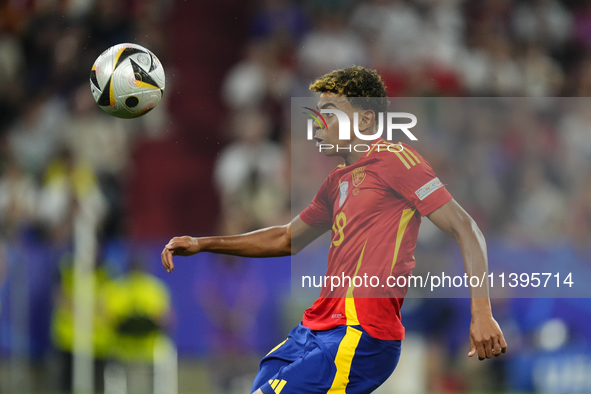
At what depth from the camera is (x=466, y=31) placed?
1104 centimetres

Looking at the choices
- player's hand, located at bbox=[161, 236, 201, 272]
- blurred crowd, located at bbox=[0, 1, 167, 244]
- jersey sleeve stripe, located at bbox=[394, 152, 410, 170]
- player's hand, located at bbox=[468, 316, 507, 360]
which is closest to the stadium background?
blurred crowd, located at bbox=[0, 1, 167, 244]

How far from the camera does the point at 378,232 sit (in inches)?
159

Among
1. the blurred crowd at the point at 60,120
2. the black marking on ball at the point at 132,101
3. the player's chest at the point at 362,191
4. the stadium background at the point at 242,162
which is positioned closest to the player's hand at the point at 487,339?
the player's chest at the point at 362,191

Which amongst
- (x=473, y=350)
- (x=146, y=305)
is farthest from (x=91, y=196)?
(x=473, y=350)

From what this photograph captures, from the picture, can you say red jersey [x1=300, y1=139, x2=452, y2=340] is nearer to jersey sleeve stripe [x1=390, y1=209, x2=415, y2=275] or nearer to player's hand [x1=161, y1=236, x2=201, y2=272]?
jersey sleeve stripe [x1=390, y1=209, x2=415, y2=275]

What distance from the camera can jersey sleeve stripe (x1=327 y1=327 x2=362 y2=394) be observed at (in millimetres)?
3883

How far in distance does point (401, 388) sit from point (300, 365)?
16.9 feet

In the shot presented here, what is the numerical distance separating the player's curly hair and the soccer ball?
4.20ft

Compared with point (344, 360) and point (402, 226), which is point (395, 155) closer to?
point (402, 226)

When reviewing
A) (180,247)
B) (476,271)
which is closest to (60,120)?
(180,247)

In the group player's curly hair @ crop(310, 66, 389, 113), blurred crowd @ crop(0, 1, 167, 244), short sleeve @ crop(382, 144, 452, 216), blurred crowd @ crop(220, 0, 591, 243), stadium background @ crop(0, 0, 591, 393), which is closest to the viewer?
short sleeve @ crop(382, 144, 452, 216)

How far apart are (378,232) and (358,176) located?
36 cm

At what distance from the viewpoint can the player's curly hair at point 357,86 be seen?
427 centimetres

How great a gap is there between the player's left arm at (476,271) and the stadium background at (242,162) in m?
4.83
